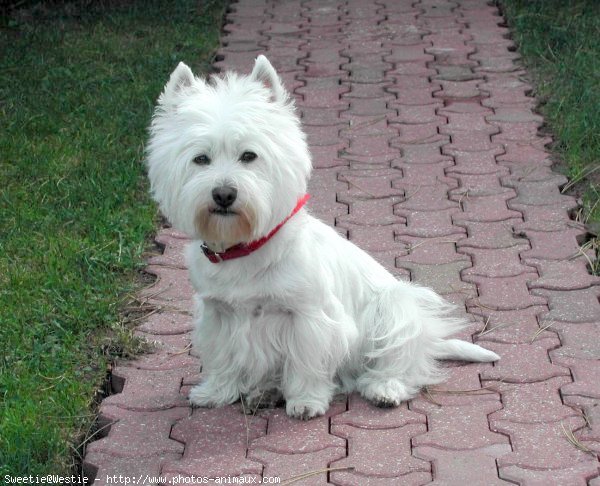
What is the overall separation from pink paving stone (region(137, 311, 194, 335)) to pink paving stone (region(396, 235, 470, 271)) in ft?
3.97

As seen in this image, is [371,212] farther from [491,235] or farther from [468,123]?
[468,123]

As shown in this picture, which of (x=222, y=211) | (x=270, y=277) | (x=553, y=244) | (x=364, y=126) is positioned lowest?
(x=364, y=126)

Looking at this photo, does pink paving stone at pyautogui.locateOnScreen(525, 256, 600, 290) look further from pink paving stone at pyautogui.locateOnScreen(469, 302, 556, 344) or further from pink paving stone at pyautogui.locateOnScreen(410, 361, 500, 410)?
pink paving stone at pyautogui.locateOnScreen(410, 361, 500, 410)

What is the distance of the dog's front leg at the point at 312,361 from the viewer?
4.23 m

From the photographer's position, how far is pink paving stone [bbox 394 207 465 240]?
6043 millimetres

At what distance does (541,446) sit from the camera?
4055 millimetres

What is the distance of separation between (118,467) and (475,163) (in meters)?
3.72

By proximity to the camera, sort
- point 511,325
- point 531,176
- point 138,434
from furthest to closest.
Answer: point 531,176
point 511,325
point 138,434

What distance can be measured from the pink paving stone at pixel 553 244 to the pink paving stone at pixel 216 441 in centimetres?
208

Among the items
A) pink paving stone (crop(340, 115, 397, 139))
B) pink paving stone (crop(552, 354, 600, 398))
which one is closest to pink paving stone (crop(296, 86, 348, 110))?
pink paving stone (crop(340, 115, 397, 139))

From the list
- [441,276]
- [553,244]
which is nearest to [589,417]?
[441,276]

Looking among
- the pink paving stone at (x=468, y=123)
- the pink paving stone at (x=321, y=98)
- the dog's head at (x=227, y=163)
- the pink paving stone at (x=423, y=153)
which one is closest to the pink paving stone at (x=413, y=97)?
the pink paving stone at (x=468, y=123)

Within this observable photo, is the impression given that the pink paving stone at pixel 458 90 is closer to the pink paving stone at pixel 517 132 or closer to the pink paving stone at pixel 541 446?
the pink paving stone at pixel 517 132

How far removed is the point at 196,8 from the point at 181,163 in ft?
21.5
